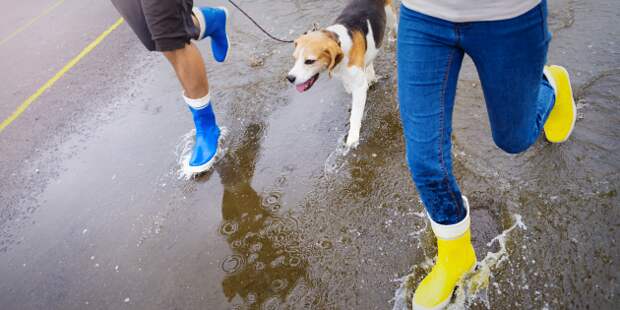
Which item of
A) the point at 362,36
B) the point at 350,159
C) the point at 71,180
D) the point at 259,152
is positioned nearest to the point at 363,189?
the point at 350,159

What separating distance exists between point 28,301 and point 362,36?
278cm

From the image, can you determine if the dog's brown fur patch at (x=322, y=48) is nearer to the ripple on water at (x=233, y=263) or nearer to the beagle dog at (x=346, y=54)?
the beagle dog at (x=346, y=54)

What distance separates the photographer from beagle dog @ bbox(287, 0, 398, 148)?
8.84 feet

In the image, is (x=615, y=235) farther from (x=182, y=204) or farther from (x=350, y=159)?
(x=182, y=204)

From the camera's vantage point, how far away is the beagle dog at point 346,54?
8.84ft

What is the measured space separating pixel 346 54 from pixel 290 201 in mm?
1078

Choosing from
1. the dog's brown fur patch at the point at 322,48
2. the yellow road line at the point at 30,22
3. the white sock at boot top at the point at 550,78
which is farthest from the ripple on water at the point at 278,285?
the yellow road line at the point at 30,22

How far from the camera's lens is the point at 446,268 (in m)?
1.83

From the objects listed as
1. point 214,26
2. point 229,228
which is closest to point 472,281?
point 229,228

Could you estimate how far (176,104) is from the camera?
3.84 meters

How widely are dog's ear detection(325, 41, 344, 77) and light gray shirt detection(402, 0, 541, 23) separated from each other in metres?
1.34

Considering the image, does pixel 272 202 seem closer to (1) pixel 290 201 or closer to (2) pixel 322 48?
(1) pixel 290 201

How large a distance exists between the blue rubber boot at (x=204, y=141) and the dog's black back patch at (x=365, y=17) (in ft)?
4.03

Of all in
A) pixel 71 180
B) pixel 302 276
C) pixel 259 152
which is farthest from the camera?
pixel 71 180
